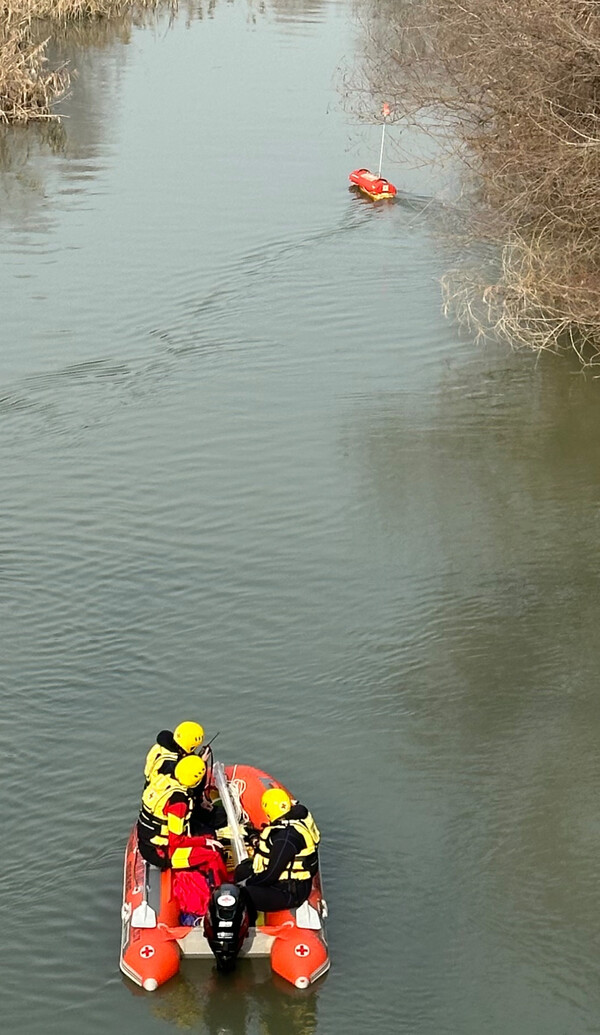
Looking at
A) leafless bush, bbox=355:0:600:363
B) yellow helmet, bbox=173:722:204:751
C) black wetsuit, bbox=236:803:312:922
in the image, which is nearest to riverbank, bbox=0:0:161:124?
leafless bush, bbox=355:0:600:363

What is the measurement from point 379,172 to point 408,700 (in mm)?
15148

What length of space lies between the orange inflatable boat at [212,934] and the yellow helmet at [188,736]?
2.53 ft

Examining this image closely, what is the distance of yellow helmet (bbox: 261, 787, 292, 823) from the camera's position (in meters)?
8.46

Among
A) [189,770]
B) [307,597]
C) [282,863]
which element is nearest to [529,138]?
[307,597]

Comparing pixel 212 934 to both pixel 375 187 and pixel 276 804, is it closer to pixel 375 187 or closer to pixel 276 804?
pixel 276 804

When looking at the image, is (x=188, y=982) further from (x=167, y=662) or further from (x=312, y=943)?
(x=167, y=662)

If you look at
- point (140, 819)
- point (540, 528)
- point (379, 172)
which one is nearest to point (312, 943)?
point (140, 819)

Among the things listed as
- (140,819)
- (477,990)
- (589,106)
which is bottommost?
(477,990)

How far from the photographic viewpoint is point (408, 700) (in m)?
11.3

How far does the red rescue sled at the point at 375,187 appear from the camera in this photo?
2278cm

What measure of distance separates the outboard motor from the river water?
375 millimetres

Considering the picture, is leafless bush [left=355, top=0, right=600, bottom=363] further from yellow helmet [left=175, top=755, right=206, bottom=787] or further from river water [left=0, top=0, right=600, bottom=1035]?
yellow helmet [left=175, top=755, right=206, bottom=787]

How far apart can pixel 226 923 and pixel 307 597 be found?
492cm

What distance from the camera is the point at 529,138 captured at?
50.3 ft
